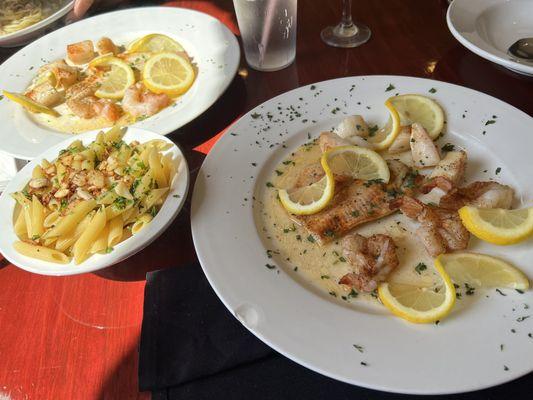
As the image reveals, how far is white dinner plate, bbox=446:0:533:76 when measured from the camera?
2064 mm

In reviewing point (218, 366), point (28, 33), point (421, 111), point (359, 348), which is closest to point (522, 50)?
point (421, 111)

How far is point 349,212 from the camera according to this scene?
154cm

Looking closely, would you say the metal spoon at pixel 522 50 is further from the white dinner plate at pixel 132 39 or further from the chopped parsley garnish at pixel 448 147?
the white dinner plate at pixel 132 39

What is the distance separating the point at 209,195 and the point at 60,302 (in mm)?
645

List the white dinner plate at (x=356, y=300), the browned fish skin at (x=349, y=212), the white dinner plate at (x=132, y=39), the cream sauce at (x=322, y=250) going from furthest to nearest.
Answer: the white dinner plate at (x=132, y=39) < the browned fish skin at (x=349, y=212) < the cream sauce at (x=322, y=250) < the white dinner plate at (x=356, y=300)

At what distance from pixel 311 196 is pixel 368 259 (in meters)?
0.35

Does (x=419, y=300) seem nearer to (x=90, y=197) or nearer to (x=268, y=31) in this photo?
(x=90, y=197)

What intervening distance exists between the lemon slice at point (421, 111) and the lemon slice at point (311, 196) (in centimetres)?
48

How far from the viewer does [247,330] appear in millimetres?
1300

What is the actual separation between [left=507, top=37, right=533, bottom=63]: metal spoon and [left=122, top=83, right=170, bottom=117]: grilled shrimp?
1698 mm

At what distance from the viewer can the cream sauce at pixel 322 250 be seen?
1.37 m

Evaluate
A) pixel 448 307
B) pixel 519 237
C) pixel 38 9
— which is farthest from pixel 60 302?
pixel 38 9

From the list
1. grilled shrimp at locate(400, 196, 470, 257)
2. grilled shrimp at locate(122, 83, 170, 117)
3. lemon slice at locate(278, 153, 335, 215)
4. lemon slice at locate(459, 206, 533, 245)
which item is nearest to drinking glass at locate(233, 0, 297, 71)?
grilled shrimp at locate(122, 83, 170, 117)

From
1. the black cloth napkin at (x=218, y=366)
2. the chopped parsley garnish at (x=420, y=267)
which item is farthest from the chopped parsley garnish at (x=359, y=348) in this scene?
the chopped parsley garnish at (x=420, y=267)
